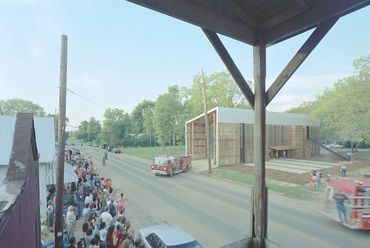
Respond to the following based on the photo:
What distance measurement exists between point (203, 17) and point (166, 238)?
6.96m

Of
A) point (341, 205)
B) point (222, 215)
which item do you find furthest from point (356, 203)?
point (222, 215)

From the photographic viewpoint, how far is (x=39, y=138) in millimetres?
15000

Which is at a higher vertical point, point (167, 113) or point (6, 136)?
point (167, 113)

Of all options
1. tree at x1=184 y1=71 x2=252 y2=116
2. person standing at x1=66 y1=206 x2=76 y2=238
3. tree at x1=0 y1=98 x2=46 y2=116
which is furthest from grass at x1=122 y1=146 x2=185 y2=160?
tree at x1=0 y1=98 x2=46 y2=116

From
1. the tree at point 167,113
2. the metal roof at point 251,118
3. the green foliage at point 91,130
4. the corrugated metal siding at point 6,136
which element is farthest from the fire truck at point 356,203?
the green foliage at point 91,130

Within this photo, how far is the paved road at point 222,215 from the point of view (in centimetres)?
1178

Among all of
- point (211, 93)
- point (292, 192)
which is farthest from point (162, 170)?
point (211, 93)

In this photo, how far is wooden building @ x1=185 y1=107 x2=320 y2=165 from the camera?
34812 mm

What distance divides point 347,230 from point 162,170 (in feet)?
54.7

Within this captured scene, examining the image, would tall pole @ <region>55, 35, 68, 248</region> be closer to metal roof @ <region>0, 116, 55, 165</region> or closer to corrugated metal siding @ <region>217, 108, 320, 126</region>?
metal roof @ <region>0, 116, 55, 165</region>

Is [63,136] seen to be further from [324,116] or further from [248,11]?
[324,116]

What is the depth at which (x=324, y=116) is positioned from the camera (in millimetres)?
46250

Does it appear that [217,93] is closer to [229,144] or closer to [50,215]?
[229,144]

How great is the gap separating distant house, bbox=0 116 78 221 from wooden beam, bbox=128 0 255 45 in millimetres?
10977
